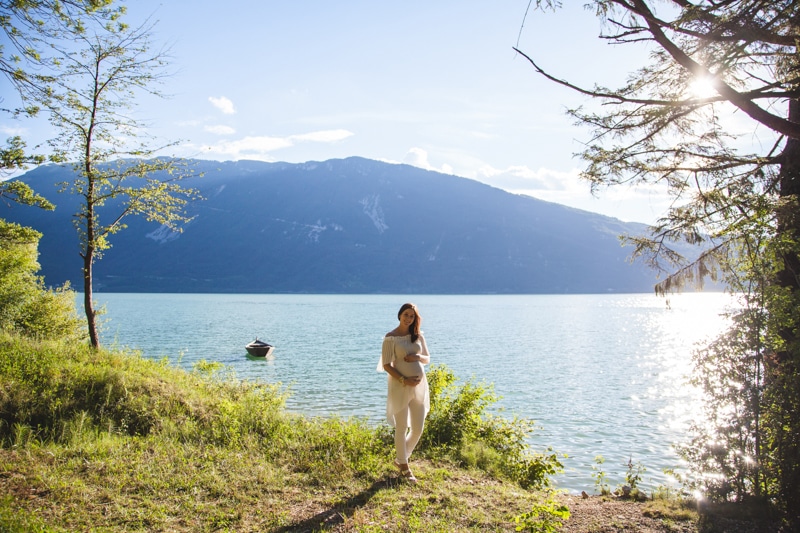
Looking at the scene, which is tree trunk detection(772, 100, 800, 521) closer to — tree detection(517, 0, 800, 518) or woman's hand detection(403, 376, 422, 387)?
tree detection(517, 0, 800, 518)

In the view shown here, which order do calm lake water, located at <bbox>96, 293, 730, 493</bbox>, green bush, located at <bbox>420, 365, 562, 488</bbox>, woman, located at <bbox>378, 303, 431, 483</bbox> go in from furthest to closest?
Answer: calm lake water, located at <bbox>96, 293, 730, 493</bbox>
green bush, located at <bbox>420, 365, 562, 488</bbox>
woman, located at <bbox>378, 303, 431, 483</bbox>

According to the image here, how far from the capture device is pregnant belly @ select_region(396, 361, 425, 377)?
6.52 metres

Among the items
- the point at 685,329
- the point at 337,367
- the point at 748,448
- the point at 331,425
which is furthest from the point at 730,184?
the point at 685,329

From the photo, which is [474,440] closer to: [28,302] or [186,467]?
[186,467]

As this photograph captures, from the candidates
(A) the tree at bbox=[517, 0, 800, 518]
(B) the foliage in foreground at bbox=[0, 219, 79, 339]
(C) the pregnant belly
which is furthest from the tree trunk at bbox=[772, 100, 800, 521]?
(B) the foliage in foreground at bbox=[0, 219, 79, 339]

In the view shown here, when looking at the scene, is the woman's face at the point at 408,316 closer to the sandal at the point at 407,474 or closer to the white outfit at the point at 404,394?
the white outfit at the point at 404,394

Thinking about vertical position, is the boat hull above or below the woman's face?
below

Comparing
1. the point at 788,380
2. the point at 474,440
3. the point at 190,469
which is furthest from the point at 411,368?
the point at 788,380

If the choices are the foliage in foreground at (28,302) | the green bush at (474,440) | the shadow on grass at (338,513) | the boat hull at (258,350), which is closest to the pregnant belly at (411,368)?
the shadow on grass at (338,513)

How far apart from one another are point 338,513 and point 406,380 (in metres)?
1.75

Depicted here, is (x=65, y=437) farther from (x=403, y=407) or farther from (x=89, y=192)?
(x=89, y=192)

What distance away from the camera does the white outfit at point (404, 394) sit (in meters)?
6.53

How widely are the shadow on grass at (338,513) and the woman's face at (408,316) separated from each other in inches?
76.7

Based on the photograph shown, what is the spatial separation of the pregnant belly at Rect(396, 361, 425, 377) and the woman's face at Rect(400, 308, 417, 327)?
492 mm
